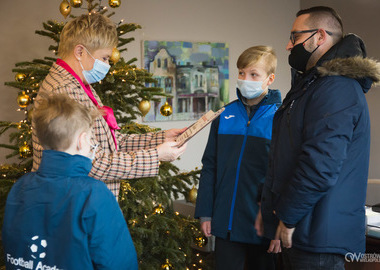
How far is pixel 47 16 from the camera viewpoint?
15.1 feet

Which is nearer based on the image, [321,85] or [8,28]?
[321,85]

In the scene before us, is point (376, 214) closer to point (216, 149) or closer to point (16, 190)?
point (216, 149)

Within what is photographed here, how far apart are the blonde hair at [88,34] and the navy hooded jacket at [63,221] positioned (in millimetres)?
766

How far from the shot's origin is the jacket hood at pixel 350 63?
185 centimetres

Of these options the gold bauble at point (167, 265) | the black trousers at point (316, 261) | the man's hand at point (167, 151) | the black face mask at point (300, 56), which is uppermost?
the black face mask at point (300, 56)

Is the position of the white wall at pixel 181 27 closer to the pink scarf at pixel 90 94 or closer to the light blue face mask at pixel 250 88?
the pink scarf at pixel 90 94

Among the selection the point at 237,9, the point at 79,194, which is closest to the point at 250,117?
the point at 79,194

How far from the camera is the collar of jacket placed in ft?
5.19

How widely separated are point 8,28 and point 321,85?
11.9ft

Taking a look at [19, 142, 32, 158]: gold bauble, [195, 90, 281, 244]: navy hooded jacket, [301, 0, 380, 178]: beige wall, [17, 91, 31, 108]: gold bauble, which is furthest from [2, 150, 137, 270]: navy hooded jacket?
[301, 0, 380, 178]: beige wall

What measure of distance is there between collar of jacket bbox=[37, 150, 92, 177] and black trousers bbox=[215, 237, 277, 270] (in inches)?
46.8

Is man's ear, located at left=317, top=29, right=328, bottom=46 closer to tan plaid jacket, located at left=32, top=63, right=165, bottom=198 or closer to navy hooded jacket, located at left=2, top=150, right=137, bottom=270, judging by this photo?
tan plaid jacket, located at left=32, top=63, right=165, bottom=198

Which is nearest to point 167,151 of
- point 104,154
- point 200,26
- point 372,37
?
point 104,154

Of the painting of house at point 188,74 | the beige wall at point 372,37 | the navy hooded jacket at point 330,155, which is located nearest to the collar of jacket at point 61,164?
the navy hooded jacket at point 330,155
